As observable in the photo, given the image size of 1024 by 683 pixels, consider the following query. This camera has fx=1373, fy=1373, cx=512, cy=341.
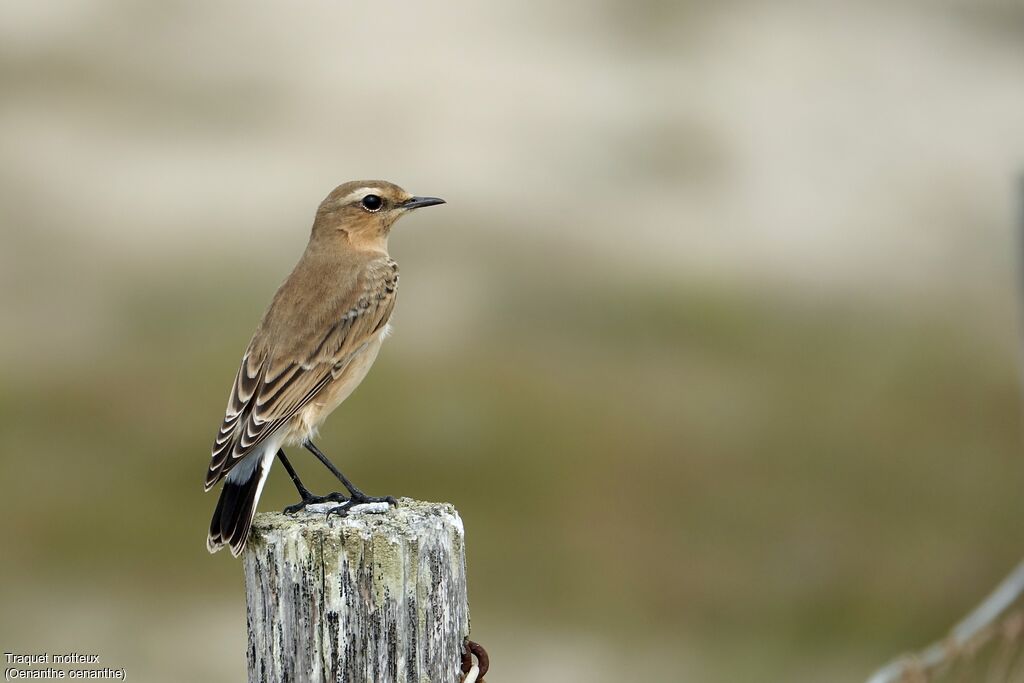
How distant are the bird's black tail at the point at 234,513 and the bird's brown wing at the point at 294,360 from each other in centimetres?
16

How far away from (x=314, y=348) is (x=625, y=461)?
7238 mm

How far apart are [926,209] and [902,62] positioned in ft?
18.4

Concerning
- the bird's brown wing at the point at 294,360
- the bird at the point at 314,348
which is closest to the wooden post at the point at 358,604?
the bird at the point at 314,348

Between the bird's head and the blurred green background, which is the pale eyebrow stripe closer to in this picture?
the bird's head

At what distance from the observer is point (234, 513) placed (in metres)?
4.16

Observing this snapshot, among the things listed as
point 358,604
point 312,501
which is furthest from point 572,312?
point 358,604

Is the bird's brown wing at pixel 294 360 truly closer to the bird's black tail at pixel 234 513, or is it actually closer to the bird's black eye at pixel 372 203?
the bird's black tail at pixel 234 513

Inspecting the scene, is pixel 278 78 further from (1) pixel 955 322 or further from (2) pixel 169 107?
(1) pixel 955 322

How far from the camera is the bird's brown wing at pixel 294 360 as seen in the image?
4.87 m

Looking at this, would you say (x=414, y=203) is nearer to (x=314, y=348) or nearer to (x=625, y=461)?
(x=314, y=348)

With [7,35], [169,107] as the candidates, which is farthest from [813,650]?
[7,35]

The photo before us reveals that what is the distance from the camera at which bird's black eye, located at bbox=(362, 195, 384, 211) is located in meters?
6.11

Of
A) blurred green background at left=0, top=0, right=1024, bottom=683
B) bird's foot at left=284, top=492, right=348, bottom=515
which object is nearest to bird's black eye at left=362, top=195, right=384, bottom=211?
bird's foot at left=284, top=492, right=348, bottom=515

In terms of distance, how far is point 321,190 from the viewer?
17891 mm
